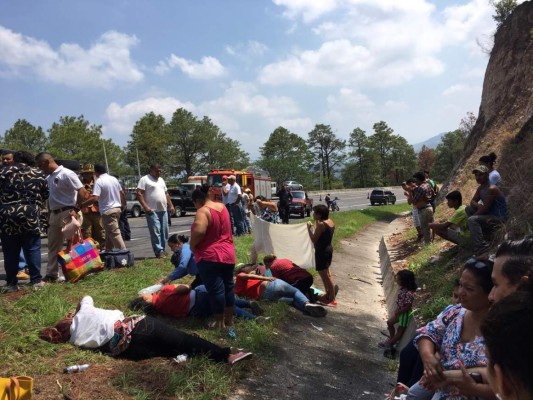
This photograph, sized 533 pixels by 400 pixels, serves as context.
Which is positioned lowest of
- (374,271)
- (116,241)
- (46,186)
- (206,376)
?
(374,271)

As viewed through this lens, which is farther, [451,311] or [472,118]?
[472,118]

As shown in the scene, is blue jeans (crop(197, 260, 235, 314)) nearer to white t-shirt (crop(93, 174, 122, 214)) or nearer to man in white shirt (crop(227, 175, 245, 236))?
white t-shirt (crop(93, 174, 122, 214))

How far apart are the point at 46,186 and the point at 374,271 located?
8980 mm

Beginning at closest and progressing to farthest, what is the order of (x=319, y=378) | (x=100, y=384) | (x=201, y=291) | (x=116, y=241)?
1. (x=100, y=384)
2. (x=319, y=378)
3. (x=201, y=291)
4. (x=116, y=241)

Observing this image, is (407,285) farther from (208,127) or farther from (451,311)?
(208,127)

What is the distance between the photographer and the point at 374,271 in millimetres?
12758

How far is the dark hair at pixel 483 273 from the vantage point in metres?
2.87

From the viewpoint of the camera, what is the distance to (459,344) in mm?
2904

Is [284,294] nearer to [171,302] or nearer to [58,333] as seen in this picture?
[171,302]

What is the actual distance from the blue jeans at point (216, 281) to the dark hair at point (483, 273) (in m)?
2.88

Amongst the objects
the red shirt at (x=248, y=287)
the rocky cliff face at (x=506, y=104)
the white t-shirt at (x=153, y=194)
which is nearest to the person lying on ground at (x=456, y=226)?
the rocky cliff face at (x=506, y=104)

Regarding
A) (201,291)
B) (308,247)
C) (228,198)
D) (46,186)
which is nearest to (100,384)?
(201,291)

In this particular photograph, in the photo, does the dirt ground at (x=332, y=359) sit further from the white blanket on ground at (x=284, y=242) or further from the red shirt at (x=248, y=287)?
the white blanket on ground at (x=284, y=242)

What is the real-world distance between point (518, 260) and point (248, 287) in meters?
4.82
